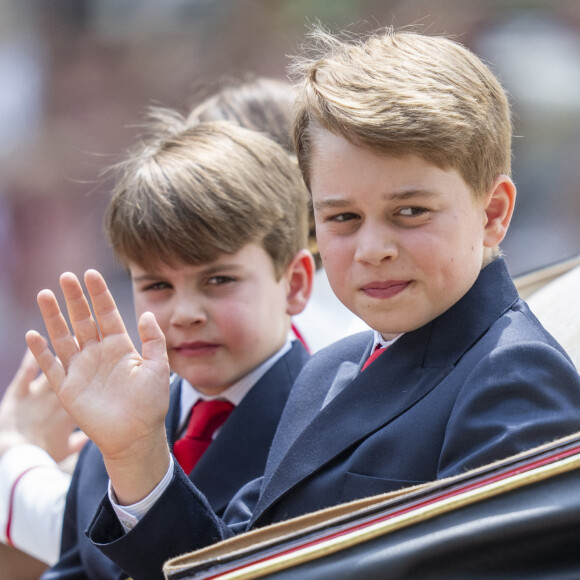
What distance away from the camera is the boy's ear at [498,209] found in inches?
39.6

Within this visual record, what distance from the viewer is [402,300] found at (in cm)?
96

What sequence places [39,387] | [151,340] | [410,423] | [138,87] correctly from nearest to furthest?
[410,423], [151,340], [39,387], [138,87]

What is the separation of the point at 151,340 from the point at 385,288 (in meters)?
0.27

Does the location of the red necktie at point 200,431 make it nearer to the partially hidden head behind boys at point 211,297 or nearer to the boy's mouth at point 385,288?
the partially hidden head behind boys at point 211,297

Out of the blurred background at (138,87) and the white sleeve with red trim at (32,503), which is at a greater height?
the blurred background at (138,87)

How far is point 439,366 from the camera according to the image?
96 cm

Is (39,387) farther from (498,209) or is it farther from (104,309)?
(498,209)

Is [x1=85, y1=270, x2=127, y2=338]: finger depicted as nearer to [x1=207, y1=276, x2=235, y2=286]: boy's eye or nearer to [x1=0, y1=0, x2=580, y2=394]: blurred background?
[x1=207, y1=276, x2=235, y2=286]: boy's eye

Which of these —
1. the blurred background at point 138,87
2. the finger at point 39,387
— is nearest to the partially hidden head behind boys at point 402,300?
the finger at point 39,387

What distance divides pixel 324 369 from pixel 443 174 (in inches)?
13.0

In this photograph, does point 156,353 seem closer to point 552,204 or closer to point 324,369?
point 324,369

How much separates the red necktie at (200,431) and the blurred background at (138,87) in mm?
1950

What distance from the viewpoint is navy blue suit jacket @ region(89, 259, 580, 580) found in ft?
2.78

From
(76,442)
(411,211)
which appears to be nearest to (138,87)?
(76,442)
